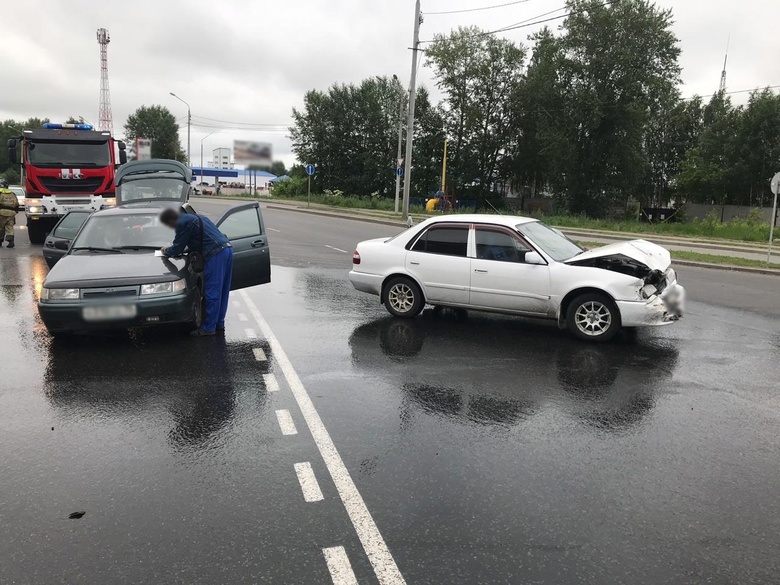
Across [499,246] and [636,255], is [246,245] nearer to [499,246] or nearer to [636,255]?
[499,246]

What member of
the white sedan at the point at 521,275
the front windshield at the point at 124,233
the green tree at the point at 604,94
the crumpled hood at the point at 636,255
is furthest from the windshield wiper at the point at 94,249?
the green tree at the point at 604,94

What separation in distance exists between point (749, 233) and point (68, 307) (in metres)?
31.5

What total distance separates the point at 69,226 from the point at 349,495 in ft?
38.2

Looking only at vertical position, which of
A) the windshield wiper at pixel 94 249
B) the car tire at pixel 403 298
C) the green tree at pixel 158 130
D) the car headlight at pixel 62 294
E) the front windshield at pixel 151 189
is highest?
the green tree at pixel 158 130

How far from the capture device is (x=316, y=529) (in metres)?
3.38

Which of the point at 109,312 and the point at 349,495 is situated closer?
the point at 349,495

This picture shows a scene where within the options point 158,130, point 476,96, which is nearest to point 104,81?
point 158,130

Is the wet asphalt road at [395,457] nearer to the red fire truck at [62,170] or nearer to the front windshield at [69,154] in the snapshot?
the red fire truck at [62,170]

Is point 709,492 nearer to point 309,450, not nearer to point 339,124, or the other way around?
point 309,450

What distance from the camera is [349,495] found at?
12.3 ft

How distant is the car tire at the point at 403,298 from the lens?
8.84 metres

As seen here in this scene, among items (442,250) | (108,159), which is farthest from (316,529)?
(108,159)

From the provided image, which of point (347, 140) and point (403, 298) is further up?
point (347, 140)

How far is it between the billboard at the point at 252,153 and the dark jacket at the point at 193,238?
1.22m
